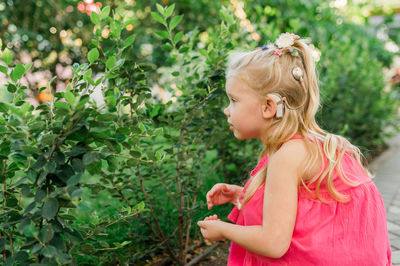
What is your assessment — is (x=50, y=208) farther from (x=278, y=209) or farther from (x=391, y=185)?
(x=391, y=185)

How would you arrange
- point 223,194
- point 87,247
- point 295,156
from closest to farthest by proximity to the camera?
point 295,156 < point 87,247 < point 223,194

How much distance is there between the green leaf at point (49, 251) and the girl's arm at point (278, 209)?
2.23 feet

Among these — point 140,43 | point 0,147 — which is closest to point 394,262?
point 0,147

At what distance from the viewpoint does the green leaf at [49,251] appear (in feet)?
3.84

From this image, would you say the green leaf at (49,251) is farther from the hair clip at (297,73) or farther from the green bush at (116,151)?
the hair clip at (297,73)

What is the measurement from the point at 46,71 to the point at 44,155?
5.51m

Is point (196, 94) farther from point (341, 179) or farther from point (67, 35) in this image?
point (67, 35)

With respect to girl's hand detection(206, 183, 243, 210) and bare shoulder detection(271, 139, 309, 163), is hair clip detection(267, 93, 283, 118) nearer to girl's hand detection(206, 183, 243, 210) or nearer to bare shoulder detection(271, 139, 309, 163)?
bare shoulder detection(271, 139, 309, 163)

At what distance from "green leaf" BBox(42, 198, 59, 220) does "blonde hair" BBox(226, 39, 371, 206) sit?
2.61 ft

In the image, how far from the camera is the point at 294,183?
1446 millimetres

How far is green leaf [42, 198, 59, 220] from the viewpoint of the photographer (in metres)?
1.17

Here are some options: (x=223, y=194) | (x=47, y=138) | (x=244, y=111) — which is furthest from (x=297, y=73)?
(x=47, y=138)

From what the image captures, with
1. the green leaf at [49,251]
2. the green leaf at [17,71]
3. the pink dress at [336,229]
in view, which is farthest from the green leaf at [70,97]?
the pink dress at [336,229]

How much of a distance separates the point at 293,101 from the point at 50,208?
100 centimetres
